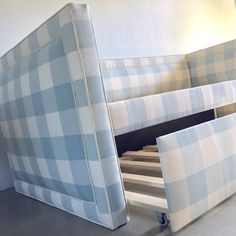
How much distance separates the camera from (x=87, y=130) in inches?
28.2

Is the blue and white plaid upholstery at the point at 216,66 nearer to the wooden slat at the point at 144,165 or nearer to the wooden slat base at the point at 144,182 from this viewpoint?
the wooden slat base at the point at 144,182

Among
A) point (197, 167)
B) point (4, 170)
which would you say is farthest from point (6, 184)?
point (197, 167)

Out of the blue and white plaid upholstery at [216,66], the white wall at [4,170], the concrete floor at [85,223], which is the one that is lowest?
the concrete floor at [85,223]

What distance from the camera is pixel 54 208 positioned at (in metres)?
0.98

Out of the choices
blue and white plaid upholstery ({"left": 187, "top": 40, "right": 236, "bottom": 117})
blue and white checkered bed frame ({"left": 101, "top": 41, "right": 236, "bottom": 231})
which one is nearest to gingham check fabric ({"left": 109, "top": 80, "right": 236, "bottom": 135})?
blue and white checkered bed frame ({"left": 101, "top": 41, "right": 236, "bottom": 231})

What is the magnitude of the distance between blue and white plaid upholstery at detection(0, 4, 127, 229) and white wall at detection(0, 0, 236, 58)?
0.45 m

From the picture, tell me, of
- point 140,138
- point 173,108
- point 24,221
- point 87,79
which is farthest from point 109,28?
point 24,221

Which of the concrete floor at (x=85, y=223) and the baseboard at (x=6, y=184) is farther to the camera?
the baseboard at (x=6, y=184)

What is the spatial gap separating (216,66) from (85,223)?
1.21m

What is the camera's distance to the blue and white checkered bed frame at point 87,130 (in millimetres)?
692

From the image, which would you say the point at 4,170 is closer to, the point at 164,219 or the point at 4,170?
the point at 4,170

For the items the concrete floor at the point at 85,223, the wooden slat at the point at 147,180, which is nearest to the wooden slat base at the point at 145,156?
the wooden slat at the point at 147,180

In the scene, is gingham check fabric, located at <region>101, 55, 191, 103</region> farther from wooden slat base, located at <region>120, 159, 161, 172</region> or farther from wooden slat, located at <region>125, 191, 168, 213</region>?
wooden slat, located at <region>125, 191, 168, 213</region>

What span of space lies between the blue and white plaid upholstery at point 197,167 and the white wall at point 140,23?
984 mm
